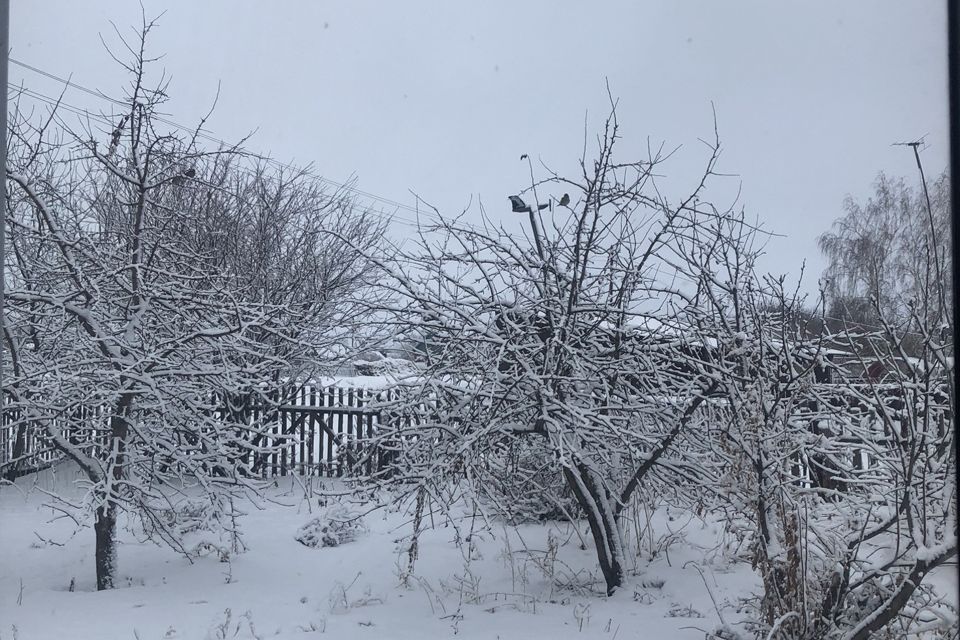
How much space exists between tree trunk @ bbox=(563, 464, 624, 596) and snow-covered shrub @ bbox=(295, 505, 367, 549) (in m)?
2.28

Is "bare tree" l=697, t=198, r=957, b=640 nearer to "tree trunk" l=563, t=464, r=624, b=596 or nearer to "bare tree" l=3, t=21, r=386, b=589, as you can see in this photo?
"tree trunk" l=563, t=464, r=624, b=596

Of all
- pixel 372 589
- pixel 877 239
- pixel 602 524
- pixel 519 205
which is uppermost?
pixel 877 239

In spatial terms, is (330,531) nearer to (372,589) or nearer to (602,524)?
(372,589)

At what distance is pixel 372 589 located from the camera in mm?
5070

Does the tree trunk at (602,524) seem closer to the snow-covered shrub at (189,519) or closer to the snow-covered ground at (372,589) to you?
the snow-covered ground at (372,589)

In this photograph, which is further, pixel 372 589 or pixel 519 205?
pixel 372 589

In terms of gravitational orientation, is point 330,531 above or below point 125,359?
below

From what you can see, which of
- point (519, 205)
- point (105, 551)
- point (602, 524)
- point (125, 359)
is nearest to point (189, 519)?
point (105, 551)

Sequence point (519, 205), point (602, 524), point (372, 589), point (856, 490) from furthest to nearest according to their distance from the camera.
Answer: point (372, 589), point (602, 524), point (519, 205), point (856, 490)

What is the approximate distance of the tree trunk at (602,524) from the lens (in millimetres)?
4754

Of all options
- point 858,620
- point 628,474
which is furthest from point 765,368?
point 628,474

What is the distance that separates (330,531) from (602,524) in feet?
8.49

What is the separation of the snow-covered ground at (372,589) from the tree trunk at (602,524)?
139 millimetres

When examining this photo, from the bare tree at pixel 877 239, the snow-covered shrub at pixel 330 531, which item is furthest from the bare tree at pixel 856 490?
the bare tree at pixel 877 239
